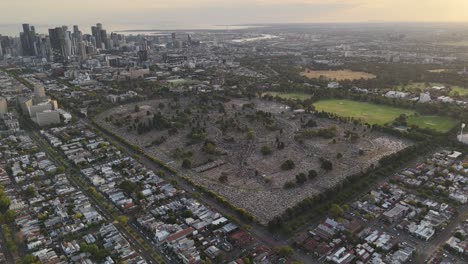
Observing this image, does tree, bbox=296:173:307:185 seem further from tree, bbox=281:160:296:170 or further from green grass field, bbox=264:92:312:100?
Answer: green grass field, bbox=264:92:312:100

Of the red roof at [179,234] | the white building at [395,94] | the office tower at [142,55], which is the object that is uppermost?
the office tower at [142,55]

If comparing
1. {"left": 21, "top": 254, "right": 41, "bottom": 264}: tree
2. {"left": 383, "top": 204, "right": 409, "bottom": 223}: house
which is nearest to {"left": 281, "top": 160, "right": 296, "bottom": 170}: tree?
{"left": 383, "top": 204, "right": 409, "bottom": 223}: house

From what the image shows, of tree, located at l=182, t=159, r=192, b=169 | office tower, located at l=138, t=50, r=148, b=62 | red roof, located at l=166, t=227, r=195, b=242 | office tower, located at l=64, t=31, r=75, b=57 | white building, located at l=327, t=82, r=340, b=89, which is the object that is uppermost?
office tower, located at l=64, t=31, r=75, b=57

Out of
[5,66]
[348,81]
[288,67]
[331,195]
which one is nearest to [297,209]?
[331,195]

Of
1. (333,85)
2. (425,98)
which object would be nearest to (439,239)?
(425,98)

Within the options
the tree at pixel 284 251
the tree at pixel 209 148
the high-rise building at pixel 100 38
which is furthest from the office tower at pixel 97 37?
the tree at pixel 284 251

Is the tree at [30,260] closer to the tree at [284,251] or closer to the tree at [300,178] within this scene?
the tree at [284,251]
